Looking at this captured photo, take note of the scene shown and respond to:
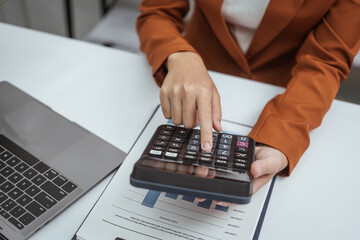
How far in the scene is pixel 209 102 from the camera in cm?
50

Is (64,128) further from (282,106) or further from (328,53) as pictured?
(328,53)

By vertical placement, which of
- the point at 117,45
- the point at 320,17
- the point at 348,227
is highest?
the point at 320,17

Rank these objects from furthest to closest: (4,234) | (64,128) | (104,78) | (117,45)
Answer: (117,45) < (104,78) < (64,128) < (4,234)

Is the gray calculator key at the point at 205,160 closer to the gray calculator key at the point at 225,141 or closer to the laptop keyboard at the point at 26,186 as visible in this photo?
the gray calculator key at the point at 225,141

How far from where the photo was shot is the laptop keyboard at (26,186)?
44 centimetres

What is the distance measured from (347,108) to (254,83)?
0.16 meters

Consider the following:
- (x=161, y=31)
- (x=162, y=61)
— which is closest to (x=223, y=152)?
(x=162, y=61)

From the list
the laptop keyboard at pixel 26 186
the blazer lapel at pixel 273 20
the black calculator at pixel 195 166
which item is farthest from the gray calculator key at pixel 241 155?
the blazer lapel at pixel 273 20

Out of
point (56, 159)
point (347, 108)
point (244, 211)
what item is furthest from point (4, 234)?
point (347, 108)

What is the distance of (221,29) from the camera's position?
741 mm

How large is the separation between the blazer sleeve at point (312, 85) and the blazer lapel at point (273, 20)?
0.06 meters

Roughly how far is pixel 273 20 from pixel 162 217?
1.41ft

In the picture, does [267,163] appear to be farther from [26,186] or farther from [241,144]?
[26,186]

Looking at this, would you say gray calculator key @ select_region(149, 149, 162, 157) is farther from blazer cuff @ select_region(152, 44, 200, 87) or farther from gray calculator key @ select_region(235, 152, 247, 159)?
blazer cuff @ select_region(152, 44, 200, 87)
